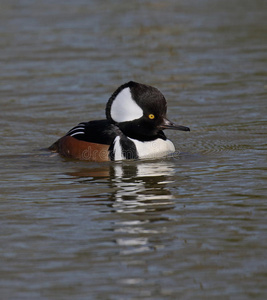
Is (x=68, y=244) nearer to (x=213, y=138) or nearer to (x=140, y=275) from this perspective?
(x=140, y=275)

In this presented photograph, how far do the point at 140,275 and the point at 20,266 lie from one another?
3.30 feet

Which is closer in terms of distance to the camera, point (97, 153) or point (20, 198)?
point (20, 198)

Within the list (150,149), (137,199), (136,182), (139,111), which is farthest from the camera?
(150,149)

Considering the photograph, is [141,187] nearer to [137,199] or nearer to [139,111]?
[137,199]

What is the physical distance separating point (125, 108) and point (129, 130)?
33 centimetres

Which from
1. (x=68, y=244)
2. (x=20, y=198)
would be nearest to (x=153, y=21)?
(x=20, y=198)

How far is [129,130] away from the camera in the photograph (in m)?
9.55

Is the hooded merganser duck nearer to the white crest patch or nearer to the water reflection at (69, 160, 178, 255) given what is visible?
the white crest patch

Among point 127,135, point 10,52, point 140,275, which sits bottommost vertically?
point 140,275

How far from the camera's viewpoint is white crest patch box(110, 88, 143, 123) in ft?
30.5

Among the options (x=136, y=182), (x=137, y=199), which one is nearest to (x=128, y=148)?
(x=136, y=182)

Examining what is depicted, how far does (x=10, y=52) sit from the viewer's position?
56.4 feet

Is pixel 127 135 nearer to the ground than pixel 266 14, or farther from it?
nearer to the ground

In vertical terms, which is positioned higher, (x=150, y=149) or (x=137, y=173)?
(x=150, y=149)
